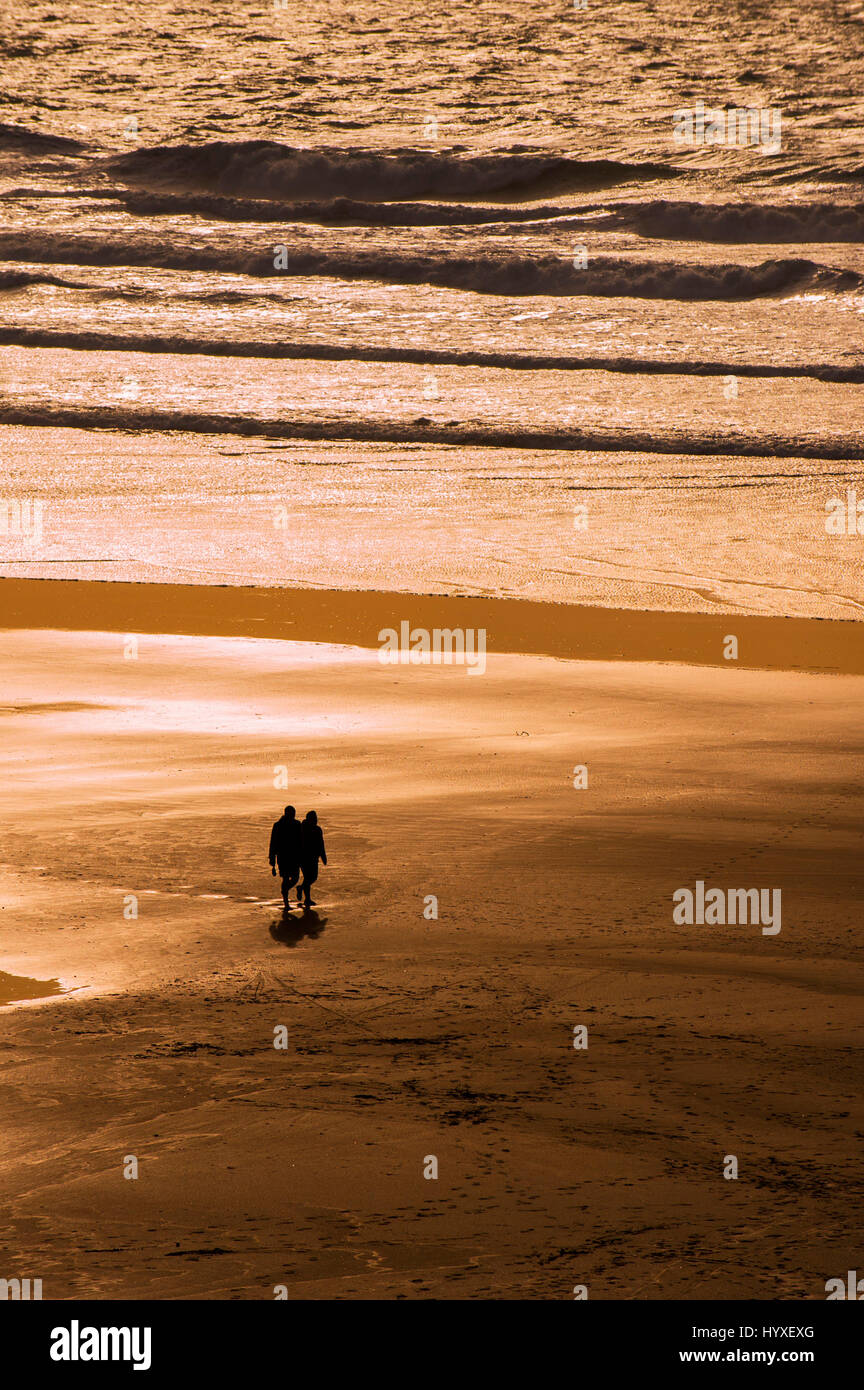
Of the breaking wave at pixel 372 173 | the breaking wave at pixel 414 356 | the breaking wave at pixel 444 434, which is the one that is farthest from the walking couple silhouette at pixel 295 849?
the breaking wave at pixel 372 173

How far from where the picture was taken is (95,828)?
30.5 feet

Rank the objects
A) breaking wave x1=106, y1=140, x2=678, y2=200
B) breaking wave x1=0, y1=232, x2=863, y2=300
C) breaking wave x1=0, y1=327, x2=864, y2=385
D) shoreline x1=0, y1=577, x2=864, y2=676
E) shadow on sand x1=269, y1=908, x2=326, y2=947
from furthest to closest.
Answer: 1. breaking wave x1=106, y1=140, x2=678, y2=200
2. breaking wave x1=0, y1=232, x2=863, y2=300
3. breaking wave x1=0, y1=327, x2=864, y2=385
4. shoreline x1=0, y1=577, x2=864, y2=676
5. shadow on sand x1=269, y1=908, x2=326, y2=947

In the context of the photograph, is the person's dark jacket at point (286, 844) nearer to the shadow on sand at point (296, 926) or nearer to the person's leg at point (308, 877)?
the person's leg at point (308, 877)

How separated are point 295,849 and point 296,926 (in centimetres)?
40

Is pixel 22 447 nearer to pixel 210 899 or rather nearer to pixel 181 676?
pixel 181 676

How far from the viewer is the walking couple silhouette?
7.96m

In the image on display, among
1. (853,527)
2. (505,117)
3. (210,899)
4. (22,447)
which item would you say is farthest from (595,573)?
(505,117)

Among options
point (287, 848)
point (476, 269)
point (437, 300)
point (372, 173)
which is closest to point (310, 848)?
point (287, 848)

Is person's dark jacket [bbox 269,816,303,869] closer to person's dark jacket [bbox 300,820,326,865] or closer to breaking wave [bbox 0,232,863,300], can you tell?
person's dark jacket [bbox 300,820,326,865]

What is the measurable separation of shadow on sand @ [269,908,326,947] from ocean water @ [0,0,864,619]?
911 centimetres

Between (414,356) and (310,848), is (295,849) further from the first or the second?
(414,356)

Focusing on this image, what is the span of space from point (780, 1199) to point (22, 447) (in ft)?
74.7

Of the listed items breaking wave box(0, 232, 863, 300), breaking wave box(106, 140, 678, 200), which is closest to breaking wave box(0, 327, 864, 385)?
breaking wave box(0, 232, 863, 300)

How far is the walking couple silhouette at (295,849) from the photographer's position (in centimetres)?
796
